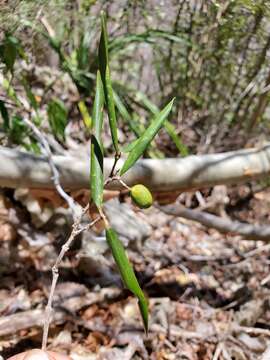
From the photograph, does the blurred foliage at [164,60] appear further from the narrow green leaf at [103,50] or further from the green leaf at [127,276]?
the green leaf at [127,276]

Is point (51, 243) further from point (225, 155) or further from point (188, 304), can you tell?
point (225, 155)


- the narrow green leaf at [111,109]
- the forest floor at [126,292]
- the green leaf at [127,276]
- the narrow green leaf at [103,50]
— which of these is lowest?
the forest floor at [126,292]

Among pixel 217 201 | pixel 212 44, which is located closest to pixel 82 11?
pixel 212 44

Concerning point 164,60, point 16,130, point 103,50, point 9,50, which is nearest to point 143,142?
point 103,50

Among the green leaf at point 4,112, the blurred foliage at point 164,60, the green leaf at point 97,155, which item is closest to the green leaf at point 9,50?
the blurred foliage at point 164,60

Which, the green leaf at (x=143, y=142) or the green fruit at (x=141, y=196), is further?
the green leaf at (x=143, y=142)

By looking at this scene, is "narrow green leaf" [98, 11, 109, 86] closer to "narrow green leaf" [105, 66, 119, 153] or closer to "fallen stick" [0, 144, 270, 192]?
"narrow green leaf" [105, 66, 119, 153]

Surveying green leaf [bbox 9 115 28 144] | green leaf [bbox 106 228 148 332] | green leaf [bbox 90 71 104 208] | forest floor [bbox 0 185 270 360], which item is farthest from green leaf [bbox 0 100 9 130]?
green leaf [bbox 106 228 148 332]

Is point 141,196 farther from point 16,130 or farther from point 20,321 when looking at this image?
point 16,130
